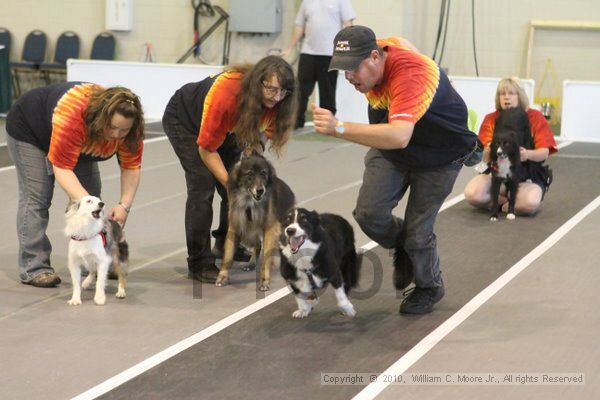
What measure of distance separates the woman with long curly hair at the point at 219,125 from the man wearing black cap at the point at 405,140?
0.56 metres

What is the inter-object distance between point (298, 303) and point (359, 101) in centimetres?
724

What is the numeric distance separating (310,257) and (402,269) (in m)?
0.71

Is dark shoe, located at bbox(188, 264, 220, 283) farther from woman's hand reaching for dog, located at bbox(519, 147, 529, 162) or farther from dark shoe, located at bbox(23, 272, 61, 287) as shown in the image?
woman's hand reaching for dog, located at bbox(519, 147, 529, 162)

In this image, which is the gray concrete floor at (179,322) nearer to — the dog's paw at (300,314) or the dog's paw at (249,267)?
the dog's paw at (249,267)

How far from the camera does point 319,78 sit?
11461 millimetres

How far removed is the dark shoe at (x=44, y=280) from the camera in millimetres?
5141

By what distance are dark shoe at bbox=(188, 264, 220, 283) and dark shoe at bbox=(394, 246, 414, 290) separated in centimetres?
104

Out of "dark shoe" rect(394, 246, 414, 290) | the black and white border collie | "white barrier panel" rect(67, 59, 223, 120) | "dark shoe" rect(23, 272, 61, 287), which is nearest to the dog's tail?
"dark shoe" rect(23, 272, 61, 287)

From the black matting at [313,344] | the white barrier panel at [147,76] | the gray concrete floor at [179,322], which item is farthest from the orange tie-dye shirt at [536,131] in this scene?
the white barrier panel at [147,76]

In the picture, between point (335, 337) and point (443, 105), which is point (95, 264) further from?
point (443, 105)

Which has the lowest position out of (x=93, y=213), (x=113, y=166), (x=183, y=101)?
(x=113, y=166)

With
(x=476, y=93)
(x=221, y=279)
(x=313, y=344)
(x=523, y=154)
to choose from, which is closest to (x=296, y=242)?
(x=313, y=344)

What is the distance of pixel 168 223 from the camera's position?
6719mm

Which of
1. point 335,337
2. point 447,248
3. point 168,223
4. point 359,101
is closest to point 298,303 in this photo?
point 335,337
